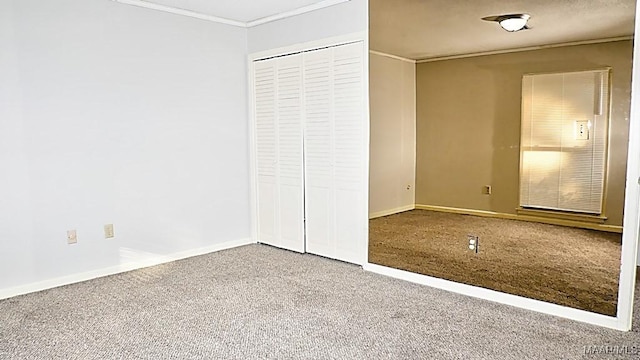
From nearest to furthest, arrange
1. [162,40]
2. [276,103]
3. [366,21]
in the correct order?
[366,21] → [162,40] → [276,103]

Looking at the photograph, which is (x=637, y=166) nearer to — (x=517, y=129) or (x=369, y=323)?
(x=517, y=129)

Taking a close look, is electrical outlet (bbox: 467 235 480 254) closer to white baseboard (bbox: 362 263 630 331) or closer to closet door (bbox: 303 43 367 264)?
white baseboard (bbox: 362 263 630 331)

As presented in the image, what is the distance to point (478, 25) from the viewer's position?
3445 millimetres

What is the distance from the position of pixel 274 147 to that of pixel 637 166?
3.04 meters

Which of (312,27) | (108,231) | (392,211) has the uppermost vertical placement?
(312,27)

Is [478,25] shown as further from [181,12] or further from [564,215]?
[181,12]

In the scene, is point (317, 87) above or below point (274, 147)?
above

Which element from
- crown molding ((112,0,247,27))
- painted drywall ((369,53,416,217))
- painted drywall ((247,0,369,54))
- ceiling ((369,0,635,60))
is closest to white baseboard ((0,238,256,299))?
painted drywall ((369,53,416,217))

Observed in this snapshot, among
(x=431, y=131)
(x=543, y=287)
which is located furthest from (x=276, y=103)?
(x=543, y=287)

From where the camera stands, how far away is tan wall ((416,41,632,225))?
138 inches

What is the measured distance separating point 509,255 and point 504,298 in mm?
393

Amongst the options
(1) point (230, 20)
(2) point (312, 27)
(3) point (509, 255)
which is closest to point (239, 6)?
(1) point (230, 20)

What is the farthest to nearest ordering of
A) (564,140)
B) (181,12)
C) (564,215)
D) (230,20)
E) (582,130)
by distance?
1. (230,20)
2. (181,12)
3. (564,215)
4. (564,140)
5. (582,130)

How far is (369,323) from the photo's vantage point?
9.34 ft
